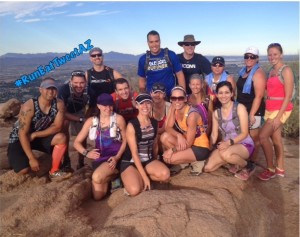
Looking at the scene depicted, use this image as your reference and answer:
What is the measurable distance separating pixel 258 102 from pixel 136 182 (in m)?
2.40

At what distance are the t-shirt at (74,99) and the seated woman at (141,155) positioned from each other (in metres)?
1.46

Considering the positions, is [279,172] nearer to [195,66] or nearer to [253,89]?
[253,89]

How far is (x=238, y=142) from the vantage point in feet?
16.0

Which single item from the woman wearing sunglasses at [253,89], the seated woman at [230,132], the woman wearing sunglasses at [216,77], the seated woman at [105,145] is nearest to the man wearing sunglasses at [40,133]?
the seated woman at [105,145]

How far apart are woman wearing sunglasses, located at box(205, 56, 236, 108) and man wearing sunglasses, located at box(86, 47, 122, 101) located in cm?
172

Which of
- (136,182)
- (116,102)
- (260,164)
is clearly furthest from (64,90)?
(260,164)

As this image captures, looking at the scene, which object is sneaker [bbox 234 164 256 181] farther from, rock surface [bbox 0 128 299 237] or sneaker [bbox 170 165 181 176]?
sneaker [bbox 170 165 181 176]

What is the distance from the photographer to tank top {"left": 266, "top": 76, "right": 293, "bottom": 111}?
5.21 metres

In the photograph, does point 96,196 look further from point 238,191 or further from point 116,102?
point 238,191

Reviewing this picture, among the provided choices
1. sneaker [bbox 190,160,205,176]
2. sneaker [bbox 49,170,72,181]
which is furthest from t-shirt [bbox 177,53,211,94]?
sneaker [bbox 49,170,72,181]

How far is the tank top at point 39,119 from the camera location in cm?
495

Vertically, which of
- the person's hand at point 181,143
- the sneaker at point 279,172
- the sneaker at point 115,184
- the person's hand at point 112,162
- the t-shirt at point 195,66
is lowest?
the sneaker at point 279,172

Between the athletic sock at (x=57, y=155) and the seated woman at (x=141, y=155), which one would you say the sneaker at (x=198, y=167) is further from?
the athletic sock at (x=57, y=155)

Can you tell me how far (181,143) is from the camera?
Result: 15.8ft
